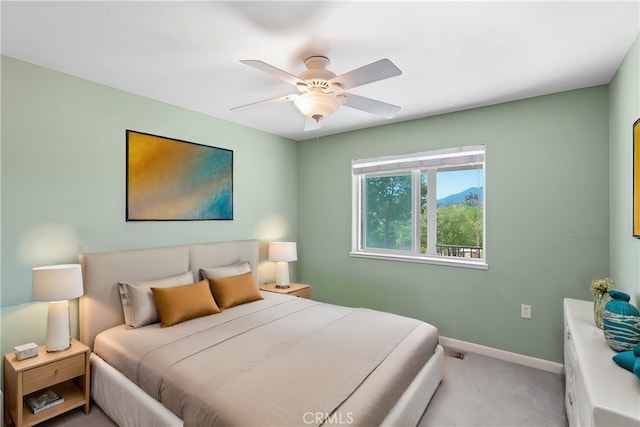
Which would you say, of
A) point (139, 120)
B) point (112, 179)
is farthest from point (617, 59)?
point (112, 179)

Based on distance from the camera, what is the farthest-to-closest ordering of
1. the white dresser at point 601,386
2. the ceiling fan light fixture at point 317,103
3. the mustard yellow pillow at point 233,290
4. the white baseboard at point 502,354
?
1. the mustard yellow pillow at point 233,290
2. the white baseboard at point 502,354
3. the ceiling fan light fixture at point 317,103
4. the white dresser at point 601,386

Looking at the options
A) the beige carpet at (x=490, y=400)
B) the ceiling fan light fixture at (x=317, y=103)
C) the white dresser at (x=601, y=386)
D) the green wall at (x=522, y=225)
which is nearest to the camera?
the white dresser at (x=601, y=386)

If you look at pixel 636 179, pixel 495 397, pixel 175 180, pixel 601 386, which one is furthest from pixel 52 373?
pixel 636 179

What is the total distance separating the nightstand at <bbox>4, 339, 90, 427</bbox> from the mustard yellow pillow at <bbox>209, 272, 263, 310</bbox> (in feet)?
3.30

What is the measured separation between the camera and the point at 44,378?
1995mm

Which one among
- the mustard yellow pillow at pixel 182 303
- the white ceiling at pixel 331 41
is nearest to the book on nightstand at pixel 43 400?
the mustard yellow pillow at pixel 182 303

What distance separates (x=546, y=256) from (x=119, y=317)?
3.64 meters

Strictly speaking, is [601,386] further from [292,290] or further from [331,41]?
[292,290]

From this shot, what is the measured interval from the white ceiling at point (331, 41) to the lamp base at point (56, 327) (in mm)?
1697

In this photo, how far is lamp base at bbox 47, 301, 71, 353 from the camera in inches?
83.0

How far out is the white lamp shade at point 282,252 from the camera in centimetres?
381

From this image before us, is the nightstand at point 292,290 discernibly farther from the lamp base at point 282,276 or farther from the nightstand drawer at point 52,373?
the nightstand drawer at point 52,373

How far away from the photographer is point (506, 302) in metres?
2.96

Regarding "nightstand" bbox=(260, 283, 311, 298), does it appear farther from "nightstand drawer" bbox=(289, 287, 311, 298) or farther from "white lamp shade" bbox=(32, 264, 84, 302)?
"white lamp shade" bbox=(32, 264, 84, 302)
